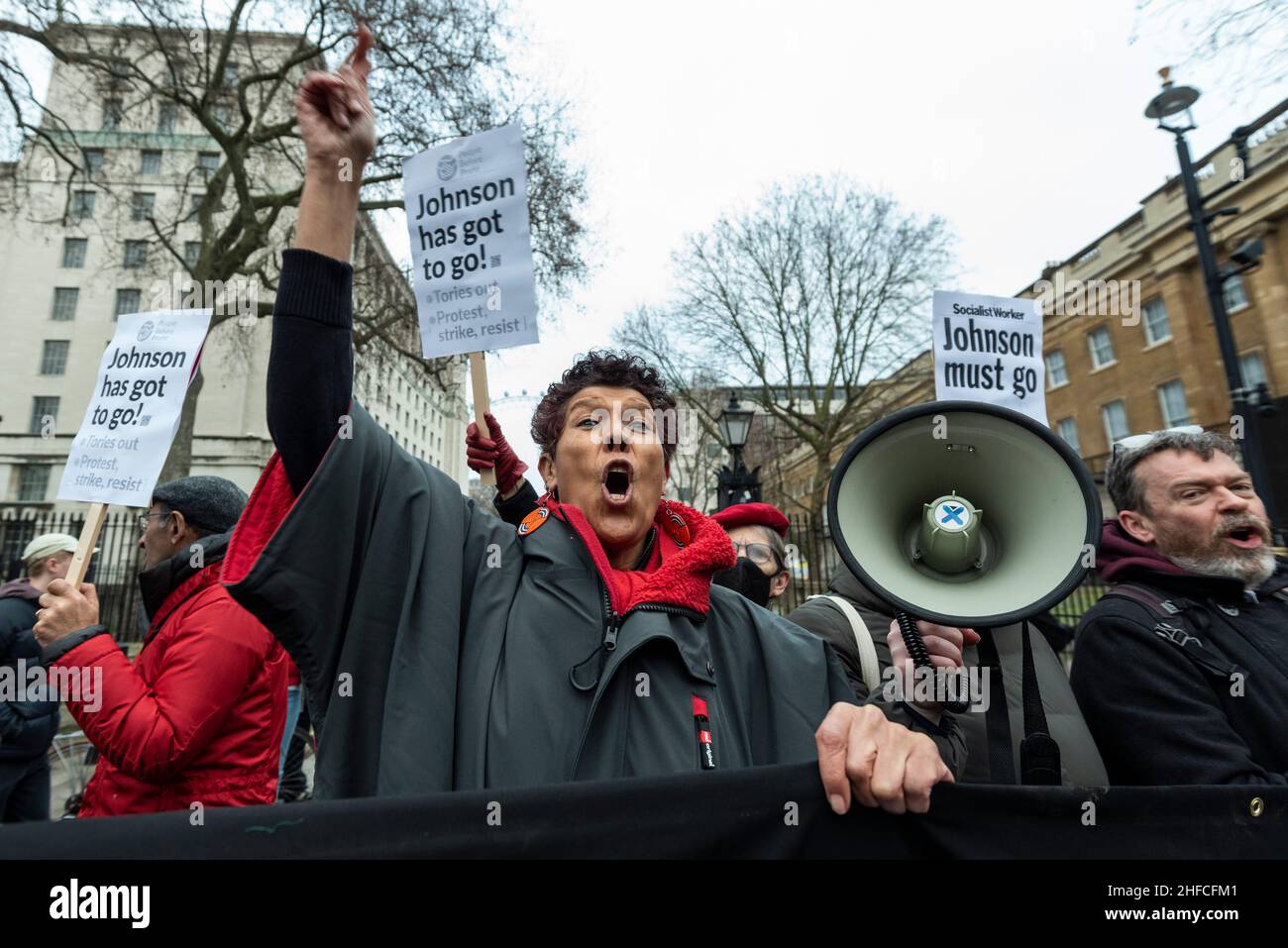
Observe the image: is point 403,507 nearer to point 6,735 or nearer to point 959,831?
point 959,831

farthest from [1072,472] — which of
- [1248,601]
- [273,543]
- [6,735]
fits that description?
[6,735]

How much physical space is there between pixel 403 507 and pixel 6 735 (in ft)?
11.6

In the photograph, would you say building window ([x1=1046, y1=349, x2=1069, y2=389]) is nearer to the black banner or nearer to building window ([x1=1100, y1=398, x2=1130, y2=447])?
building window ([x1=1100, y1=398, x2=1130, y2=447])

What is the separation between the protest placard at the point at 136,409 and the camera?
2.66m

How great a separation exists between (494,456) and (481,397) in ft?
0.81

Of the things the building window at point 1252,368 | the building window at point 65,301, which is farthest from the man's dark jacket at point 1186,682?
the building window at point 65,301

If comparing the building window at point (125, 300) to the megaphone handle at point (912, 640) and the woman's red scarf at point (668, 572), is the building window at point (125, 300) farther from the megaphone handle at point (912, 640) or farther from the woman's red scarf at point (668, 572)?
the megaphone handle at point (912, 640)

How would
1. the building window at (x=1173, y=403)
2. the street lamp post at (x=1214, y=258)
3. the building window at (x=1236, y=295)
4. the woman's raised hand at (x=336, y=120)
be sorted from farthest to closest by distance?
1. the building window at (x=1173, y=403)
2. the building window at (x=1236, y=295)
3. the street lamp post at (x=1214, y=258)
4. the woman's raised hand at (x=336, y=120)

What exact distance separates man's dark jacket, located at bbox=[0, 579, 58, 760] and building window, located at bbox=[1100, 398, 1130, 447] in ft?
89.7

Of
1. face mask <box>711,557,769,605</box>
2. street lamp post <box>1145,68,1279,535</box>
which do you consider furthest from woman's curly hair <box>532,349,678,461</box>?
street lamp post <box>1145,68,1279,535</box>

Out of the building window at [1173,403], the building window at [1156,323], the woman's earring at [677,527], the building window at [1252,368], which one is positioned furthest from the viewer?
the building window at [1156,323]

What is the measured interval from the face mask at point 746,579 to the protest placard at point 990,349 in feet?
4.31

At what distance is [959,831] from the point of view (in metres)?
1.13

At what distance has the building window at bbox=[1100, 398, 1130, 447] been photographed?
2373 centimetres
